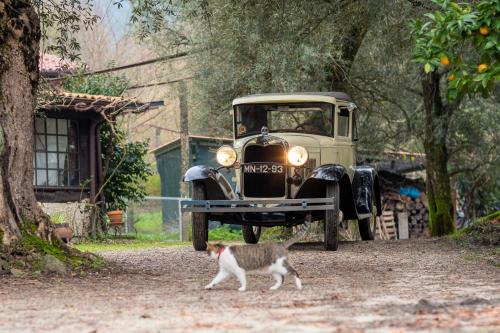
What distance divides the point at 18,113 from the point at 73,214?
10.3 metres

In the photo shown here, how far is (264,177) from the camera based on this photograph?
13.8 meters

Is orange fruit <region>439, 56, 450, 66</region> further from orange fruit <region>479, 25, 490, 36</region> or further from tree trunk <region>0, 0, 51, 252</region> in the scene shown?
tree trunk <region>0, 0, 51, 252</region>

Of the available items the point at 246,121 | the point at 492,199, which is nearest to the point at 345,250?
the point at 246,121

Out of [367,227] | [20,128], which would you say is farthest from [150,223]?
[20,128]

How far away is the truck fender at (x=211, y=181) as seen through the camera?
45.1 feet

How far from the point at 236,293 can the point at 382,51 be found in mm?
12506

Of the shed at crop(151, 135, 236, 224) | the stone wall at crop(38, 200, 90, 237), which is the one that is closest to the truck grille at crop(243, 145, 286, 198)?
the stone wall at crop(38, 200, 90, 237)

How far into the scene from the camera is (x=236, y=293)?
309 inches

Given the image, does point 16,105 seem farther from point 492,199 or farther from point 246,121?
point 492,199

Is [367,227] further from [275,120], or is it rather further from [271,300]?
[271,300]

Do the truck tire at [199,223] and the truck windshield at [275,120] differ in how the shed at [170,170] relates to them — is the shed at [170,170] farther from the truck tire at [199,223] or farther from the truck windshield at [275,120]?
the truck tire at [199,223]

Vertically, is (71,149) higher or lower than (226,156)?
higher

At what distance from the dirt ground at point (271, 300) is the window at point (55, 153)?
9.45m

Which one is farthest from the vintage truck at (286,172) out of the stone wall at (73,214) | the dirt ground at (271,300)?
the stone wall at (73,214)
